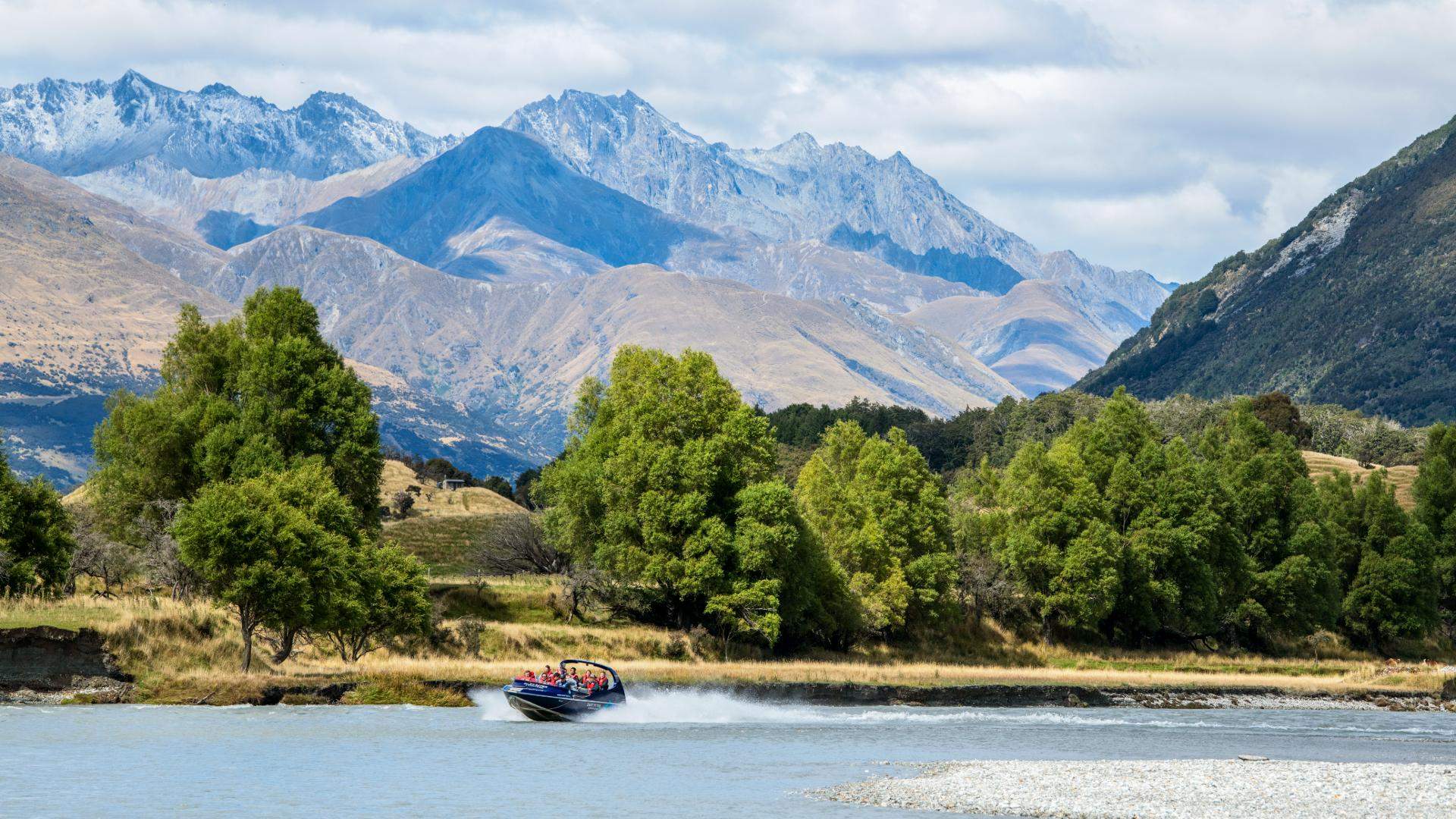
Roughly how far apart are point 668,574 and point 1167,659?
1635 inches

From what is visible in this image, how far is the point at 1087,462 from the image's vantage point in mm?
117062

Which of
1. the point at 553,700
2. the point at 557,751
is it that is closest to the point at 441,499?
the point at 553,700

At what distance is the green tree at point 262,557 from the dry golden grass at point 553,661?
2.47 meters

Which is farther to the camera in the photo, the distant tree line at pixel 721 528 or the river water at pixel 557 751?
the distant tree line at pixel 721 528

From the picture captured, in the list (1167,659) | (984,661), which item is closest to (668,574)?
(984,661)

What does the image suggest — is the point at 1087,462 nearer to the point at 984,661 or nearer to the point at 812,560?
the point at 984,661

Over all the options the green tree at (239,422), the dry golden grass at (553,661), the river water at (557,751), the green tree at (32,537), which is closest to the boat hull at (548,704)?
the river water at (557,751)

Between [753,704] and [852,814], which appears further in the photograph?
[753,704]

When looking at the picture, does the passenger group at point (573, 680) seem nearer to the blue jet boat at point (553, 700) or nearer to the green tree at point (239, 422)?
the blue jet boat at point (553, 700)

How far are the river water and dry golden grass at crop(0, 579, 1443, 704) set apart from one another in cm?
296

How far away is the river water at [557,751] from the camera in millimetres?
41938

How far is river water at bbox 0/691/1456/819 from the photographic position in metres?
41.9

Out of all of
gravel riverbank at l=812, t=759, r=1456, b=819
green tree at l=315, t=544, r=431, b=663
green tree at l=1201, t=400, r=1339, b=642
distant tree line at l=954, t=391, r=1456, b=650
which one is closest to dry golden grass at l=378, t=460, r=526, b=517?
distant tree line at l=954, t=391, r=1456, b=650

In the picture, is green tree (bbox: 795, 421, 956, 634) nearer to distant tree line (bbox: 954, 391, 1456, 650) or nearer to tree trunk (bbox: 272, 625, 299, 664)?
distant tree line (bbox: 954, 391, 1456, 650)
